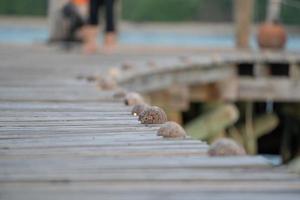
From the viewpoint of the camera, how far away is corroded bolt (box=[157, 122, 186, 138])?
269cm

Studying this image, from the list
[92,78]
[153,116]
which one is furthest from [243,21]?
[153,116]

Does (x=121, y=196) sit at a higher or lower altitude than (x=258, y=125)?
higher

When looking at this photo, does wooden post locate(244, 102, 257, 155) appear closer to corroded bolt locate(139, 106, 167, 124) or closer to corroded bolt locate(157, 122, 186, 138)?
corroded bolt locate(139, 106, 167, 124)

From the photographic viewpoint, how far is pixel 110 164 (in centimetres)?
235

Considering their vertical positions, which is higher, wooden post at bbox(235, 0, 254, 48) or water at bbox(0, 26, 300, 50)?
wooden post at bbox(235, 0, 254, 48)

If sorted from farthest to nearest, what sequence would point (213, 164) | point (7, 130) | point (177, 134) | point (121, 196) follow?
point (7, 130), point (177, 134), point (213, 164), point (121, 196)

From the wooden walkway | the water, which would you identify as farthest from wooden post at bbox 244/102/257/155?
the wooden walkway

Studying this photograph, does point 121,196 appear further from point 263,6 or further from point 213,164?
point 263,6

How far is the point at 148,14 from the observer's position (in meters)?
16.4

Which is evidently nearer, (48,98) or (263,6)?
(48,98)

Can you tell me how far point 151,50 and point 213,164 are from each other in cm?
850

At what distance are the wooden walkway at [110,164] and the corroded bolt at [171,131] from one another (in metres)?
0.03

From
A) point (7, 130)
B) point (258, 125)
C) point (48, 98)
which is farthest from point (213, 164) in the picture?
point (258, 125)

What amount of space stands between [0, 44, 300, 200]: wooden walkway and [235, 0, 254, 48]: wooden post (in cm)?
730
